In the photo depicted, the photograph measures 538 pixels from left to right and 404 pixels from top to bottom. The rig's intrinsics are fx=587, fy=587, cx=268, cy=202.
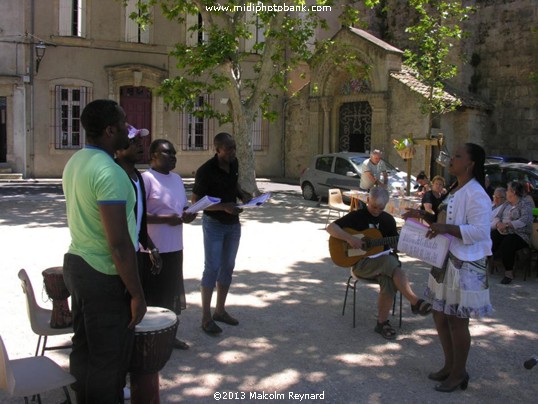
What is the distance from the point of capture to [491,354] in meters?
4.77

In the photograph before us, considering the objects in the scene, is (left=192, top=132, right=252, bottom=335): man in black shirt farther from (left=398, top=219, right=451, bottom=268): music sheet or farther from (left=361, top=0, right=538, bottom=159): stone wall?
(left=361, top=0, right=538, bottom=159): stone wall

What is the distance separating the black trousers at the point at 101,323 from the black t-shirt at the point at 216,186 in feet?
6.96

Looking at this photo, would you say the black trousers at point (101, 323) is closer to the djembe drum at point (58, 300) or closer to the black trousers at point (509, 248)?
the djembe drum at point (58, 300)

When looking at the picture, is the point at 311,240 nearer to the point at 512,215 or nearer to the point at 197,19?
the point at 512,215

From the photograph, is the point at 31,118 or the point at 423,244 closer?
the point at 423,244

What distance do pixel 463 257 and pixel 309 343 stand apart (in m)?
1.60

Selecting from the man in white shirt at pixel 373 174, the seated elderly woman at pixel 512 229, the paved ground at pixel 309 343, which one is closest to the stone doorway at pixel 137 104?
the man in white shirt at pixel 373 174

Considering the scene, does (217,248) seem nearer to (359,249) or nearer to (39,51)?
(359,249)

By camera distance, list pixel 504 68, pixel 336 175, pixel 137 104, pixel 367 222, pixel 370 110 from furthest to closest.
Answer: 1. pixel 137 104
2. pixel 504 68
3. pixel 370 110
4. pixel 336 175
5. pixel 367 222

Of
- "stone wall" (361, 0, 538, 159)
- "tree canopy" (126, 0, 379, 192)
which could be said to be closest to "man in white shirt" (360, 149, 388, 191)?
"tree canopy" (126, 0, 379, 192)

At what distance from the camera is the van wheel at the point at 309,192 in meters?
16.5

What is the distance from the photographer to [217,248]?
16.6ft

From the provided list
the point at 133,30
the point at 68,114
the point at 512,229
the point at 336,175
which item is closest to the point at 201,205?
the point at 512,229

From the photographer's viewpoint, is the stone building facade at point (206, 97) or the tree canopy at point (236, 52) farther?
the stone building facade at point (206, 97)
